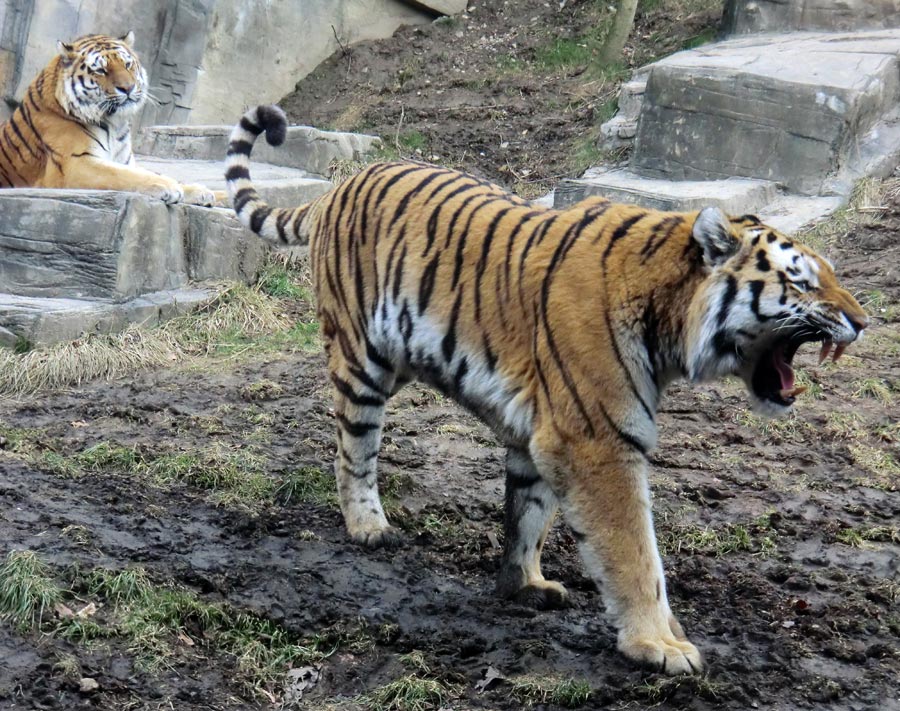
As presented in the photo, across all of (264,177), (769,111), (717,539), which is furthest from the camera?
(264,177)

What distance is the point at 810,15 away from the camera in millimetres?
9945

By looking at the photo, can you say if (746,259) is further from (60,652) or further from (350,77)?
(350,77)

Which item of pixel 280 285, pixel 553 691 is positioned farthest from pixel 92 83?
pixel 553 691

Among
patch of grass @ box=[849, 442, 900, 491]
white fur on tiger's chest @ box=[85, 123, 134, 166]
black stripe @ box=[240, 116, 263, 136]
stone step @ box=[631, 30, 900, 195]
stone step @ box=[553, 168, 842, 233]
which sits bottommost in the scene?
patch of grass @ box=[849, 442, 900, 491]

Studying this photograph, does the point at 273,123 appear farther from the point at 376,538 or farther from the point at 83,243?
the point at 83,243

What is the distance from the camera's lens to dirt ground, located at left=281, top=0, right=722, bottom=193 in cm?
1032

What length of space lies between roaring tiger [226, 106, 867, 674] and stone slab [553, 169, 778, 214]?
3.81 m

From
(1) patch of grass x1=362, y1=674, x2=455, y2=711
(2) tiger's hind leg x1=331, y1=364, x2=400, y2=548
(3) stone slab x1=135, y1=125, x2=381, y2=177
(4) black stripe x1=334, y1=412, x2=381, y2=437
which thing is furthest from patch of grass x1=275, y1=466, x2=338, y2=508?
(3) stone slab x1=135, y1=125, x2=381, y2=177

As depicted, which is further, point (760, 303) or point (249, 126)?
point (249, 126)

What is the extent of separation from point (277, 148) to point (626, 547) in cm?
670

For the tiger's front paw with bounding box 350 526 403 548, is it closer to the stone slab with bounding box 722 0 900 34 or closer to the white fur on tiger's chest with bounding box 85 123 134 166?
the white fur on tiger's chest with bounding box 85 123 134 166

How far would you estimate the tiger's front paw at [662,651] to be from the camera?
3562 mm

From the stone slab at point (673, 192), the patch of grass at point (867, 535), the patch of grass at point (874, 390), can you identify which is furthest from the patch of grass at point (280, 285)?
the patch of grass at point (867, 535)

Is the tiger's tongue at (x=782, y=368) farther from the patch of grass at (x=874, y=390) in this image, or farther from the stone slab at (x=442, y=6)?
the stone slab at (x=442, y=6)
